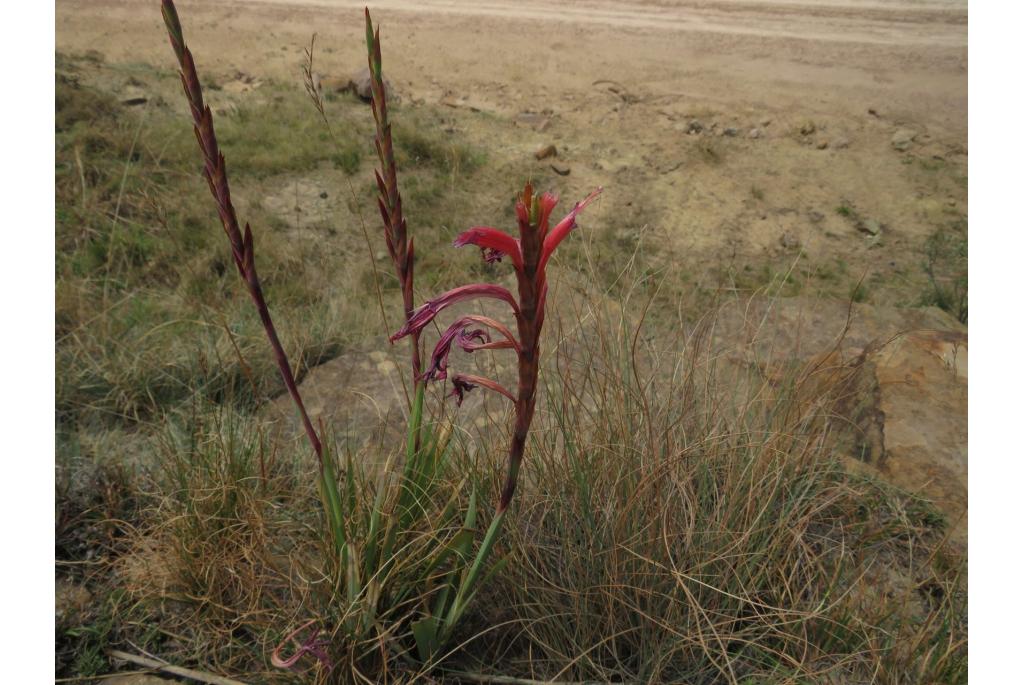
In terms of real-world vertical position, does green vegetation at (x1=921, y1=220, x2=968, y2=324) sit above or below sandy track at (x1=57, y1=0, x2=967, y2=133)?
below

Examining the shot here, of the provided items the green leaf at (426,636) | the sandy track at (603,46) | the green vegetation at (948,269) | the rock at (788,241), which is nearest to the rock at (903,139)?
the sandy track at (603,46)

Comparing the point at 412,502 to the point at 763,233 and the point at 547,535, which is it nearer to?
the point at 547,535

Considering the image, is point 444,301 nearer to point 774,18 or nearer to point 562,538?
point 562,538

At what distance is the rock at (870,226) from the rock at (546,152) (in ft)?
8.02

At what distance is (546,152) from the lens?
→ 21.5 ft

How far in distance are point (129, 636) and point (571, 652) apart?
1.05 metres

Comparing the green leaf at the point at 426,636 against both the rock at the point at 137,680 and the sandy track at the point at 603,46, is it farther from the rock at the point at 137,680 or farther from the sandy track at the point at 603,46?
the sandy track at the point at 603,46

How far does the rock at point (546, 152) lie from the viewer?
6.53m

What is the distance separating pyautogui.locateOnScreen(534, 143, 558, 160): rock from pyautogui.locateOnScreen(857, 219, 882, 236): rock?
244 cm

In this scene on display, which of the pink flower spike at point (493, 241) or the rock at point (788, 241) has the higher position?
the pink flower spike at point (493, 241)

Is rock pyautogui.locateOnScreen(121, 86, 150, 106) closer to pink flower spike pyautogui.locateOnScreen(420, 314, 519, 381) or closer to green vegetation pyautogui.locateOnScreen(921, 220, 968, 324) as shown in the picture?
green vegetation pyautogui.locateOnScreen(921, 220, 968, 324)

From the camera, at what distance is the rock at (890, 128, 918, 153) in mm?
7207

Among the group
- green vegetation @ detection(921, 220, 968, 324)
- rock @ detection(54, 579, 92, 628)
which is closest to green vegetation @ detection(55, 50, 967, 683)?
rock @ detection(54, 579, 92, 628)

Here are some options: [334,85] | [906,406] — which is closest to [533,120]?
[334,85]
